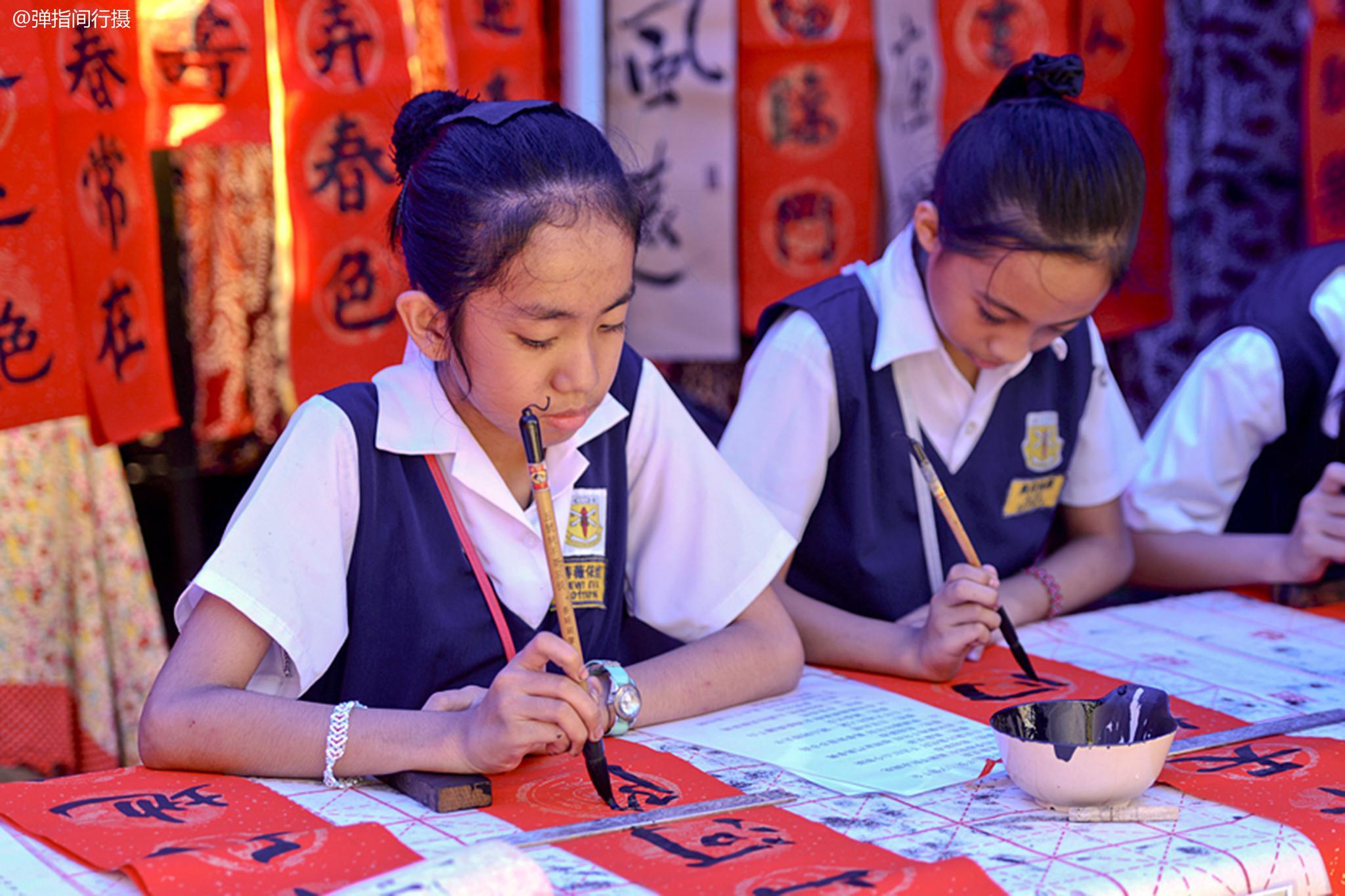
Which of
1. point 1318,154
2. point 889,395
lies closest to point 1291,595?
point 889,395

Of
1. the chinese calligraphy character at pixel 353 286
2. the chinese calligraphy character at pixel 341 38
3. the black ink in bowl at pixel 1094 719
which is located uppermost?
the chinese calligraphy character at pixel 341 38

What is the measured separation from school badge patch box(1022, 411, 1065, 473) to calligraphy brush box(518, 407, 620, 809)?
3.69 ft

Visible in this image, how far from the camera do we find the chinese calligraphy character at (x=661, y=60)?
10.4ft

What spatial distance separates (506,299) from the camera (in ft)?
4.91

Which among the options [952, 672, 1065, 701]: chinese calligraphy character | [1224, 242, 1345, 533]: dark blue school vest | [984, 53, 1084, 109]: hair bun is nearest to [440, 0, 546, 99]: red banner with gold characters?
[984, 53, 1084, 109]: hair bun

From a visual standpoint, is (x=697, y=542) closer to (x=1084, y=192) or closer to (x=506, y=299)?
(x=506, y=299)

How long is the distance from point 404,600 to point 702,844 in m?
0.59

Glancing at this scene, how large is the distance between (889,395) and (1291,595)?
0.75 meters

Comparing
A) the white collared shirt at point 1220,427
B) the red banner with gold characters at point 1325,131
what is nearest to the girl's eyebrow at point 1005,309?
the white collared shirt at point 1220,427

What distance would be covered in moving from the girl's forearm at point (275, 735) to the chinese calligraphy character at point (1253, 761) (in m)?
0.78

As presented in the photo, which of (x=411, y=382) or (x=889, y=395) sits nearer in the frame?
(x=411, y=382)

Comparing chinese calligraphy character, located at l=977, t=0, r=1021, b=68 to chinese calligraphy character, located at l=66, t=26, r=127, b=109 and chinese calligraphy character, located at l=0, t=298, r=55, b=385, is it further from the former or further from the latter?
chinese calligraphy character, located at l=0, t=298, r=55, b=385

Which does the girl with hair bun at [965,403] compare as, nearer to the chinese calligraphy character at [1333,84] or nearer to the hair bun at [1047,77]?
the hair bun at [1047,77]

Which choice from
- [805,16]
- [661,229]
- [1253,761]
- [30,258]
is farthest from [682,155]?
[1253,761]
